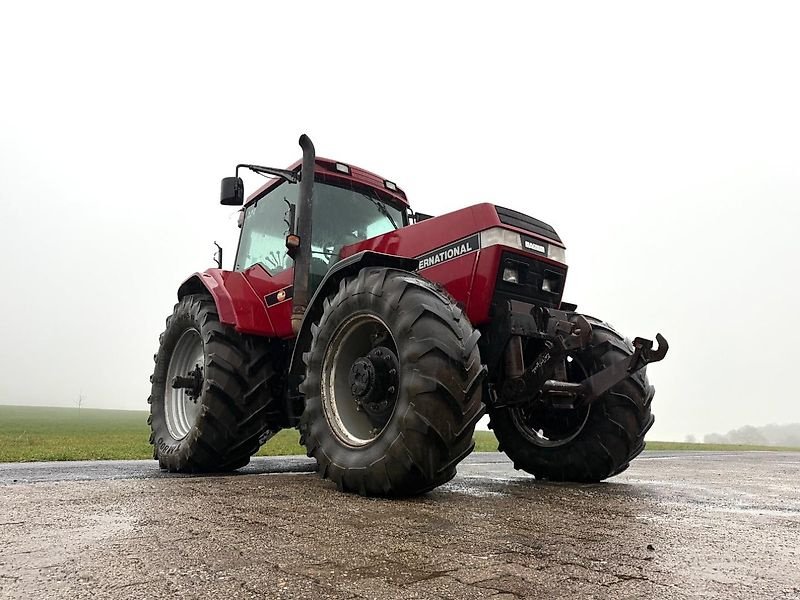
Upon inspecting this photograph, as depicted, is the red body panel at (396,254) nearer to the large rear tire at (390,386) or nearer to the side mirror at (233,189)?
the side mirror at (233,189)

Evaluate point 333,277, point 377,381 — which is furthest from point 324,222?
point 377,381

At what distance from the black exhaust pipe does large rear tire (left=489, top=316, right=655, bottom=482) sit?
6.35 feet

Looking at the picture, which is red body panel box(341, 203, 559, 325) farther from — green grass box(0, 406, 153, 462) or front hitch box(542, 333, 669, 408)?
green grass box(0, 406, 153, 462)

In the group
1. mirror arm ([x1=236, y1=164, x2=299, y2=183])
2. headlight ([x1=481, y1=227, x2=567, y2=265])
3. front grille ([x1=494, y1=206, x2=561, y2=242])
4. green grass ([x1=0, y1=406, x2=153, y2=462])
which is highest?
mirror arm ([x1=236, y1=164, x2=299, y2=183])

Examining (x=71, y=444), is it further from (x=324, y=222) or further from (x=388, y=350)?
(x=388, y=350)

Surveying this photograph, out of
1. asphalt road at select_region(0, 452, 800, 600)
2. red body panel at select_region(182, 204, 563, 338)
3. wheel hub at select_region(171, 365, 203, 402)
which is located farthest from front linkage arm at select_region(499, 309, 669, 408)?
wheel hub at select_region(171, 365, 203, 402)

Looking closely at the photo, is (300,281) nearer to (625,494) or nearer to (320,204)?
(320,204)

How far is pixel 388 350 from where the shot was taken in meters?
3.77

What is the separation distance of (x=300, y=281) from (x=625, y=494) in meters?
2.95

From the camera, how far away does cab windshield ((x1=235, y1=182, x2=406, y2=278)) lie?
5.37 m

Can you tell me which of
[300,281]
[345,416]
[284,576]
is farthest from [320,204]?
[284,576]

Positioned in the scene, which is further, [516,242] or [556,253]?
[556,253]

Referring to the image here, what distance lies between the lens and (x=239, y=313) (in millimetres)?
5277

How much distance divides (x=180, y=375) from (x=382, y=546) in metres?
4.94
